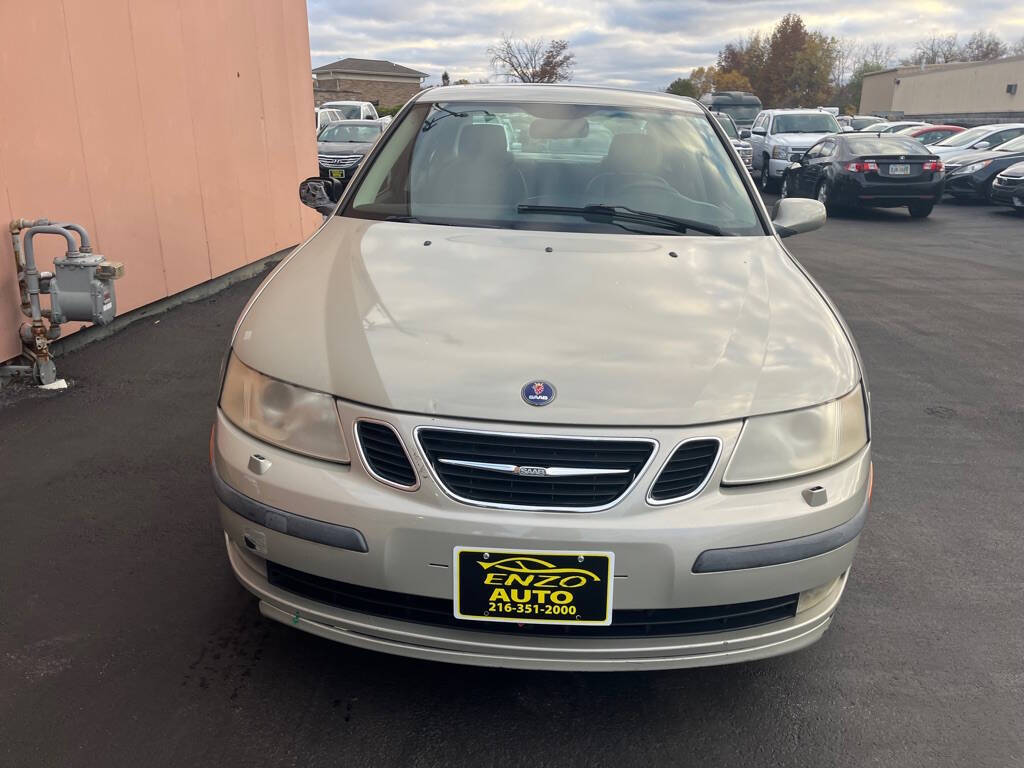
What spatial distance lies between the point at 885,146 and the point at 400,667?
13.6m

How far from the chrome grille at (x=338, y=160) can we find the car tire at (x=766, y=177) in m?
8.51

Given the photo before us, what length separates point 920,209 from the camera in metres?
13.8

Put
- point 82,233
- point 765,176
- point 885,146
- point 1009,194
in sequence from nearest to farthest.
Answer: point 82,233, point 885,146, point 1009,194, point 765,176

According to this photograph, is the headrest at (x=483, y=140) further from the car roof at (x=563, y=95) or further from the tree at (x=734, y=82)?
the tree at (x=734, y=82)

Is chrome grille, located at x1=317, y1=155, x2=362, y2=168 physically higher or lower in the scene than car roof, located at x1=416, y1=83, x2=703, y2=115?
lower

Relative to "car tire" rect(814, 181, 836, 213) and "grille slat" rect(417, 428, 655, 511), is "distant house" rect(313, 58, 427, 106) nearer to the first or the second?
"car tire" rect(814, 181, 836, 213)

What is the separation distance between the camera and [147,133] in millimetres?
6234

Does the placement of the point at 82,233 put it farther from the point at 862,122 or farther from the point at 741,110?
the point at 862,122

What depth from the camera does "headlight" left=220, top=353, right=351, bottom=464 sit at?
2139 millimetres

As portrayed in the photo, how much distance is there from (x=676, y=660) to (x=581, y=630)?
24 centimetres

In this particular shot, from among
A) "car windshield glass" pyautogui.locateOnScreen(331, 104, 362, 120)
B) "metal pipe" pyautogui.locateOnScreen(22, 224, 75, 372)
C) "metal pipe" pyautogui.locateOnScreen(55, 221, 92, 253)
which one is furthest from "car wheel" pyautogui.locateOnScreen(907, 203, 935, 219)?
"car windshield glass" pyautogui.locateOnScreen(331, 104, 362, 120)

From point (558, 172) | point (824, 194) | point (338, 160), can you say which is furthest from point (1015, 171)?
point (558, 172)

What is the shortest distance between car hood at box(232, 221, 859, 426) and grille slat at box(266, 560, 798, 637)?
45cm

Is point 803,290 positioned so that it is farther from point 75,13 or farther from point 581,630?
point 75,13
